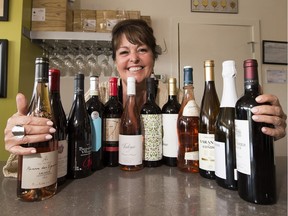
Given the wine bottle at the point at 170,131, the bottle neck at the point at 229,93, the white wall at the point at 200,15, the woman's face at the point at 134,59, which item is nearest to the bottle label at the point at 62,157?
the wine bottle at the point at 170,131

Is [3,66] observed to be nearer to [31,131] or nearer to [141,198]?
[31,131]

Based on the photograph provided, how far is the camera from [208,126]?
464mm

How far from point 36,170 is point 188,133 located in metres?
0.35

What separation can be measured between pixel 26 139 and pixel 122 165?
0.78 feet

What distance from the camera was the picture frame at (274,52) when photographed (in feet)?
5.62

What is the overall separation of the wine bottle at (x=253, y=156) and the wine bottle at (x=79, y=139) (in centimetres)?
33

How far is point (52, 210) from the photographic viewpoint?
0.30 meters

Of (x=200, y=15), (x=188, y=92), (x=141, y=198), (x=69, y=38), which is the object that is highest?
(x=200, y=15)

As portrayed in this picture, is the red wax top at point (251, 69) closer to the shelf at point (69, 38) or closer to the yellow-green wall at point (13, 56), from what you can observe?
the shelf at point (69, 38)

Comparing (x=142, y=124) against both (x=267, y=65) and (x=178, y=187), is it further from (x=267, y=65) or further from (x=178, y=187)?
(x=267, y=65)

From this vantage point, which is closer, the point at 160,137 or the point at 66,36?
the point at 160,137

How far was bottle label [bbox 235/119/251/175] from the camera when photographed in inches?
12.6

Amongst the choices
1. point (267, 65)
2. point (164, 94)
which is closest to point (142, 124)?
point (164, 94)

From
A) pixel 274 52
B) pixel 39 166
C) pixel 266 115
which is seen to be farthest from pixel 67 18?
pixel 274 52
